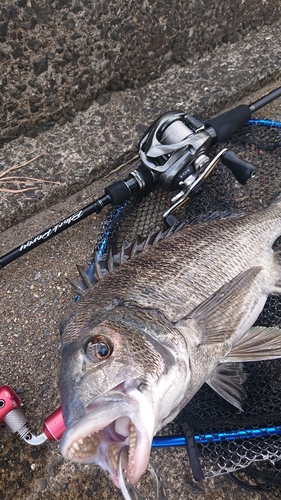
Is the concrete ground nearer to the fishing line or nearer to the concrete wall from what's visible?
the concrete wall

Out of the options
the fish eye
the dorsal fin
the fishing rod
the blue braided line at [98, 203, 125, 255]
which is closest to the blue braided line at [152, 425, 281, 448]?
the fish eye

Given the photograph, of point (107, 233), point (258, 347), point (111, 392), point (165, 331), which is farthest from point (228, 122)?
point (111, 392)

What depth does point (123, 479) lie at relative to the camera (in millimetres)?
1393

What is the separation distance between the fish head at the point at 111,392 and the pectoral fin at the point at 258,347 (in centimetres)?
48

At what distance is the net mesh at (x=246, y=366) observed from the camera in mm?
1905

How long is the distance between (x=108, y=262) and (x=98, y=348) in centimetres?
73

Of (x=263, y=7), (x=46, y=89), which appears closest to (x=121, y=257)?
(x=46, y=89)

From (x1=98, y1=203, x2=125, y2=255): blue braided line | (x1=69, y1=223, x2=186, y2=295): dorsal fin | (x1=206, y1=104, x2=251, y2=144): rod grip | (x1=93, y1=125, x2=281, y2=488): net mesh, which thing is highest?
(x1=206, y1=104, x2=251, y2=144): rod grip

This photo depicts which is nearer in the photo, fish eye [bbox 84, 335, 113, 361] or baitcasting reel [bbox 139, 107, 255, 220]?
fish eye [bbox 84, 335, 113, 361]

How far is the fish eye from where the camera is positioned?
151 cm

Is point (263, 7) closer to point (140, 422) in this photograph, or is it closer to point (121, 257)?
point (121, 257)

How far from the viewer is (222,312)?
1932 mm

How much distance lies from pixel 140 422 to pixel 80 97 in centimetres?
275

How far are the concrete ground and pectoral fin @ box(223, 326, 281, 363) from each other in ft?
2.16
